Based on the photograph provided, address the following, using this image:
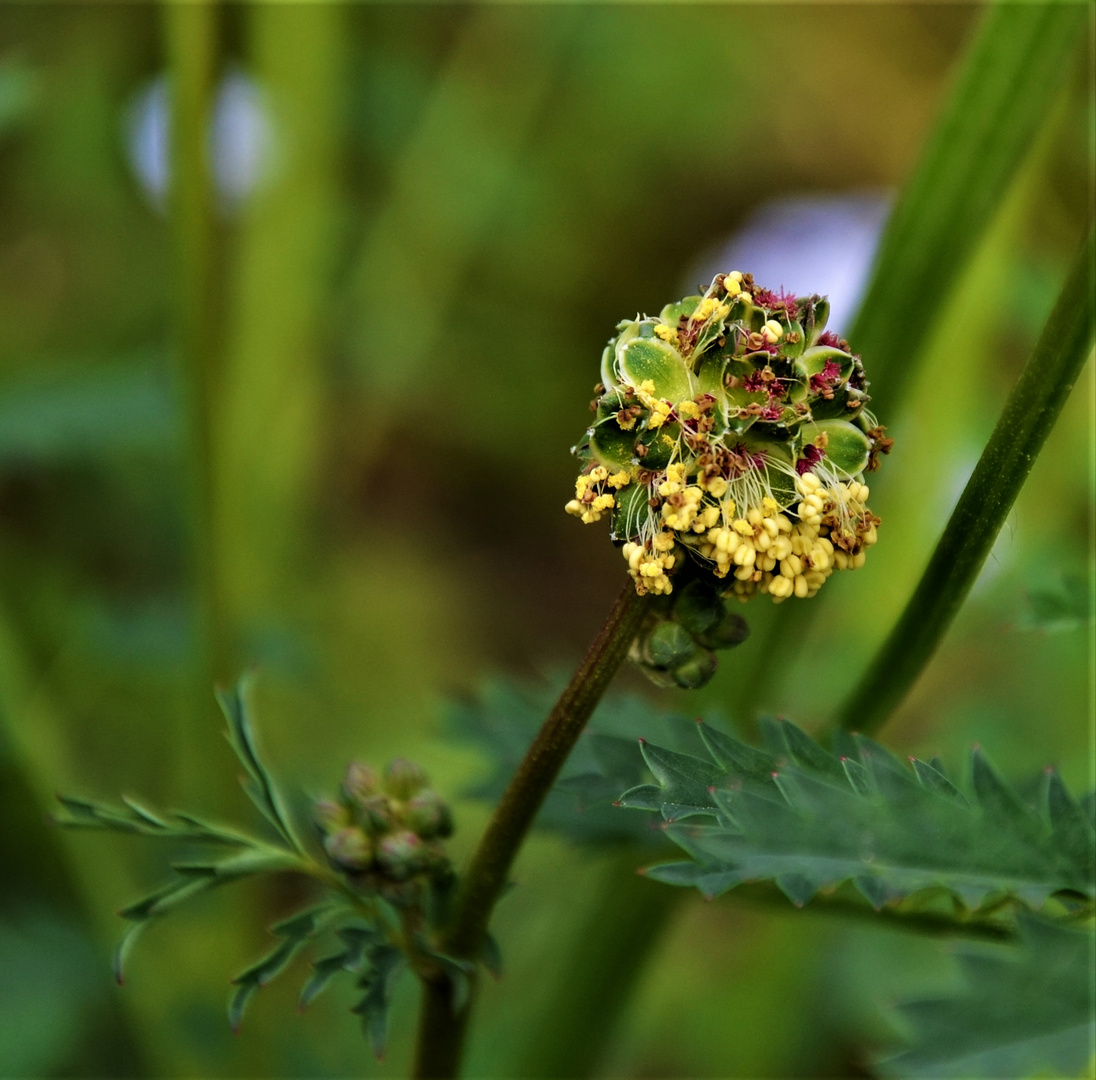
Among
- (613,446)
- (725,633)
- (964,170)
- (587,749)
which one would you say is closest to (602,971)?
(587,749)

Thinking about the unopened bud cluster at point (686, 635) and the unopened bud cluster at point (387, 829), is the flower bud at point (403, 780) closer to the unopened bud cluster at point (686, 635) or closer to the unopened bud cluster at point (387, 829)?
the unopened bud cluster at point (387, 829)

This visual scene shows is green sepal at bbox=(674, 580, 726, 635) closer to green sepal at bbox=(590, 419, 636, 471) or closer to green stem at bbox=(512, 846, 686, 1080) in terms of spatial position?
green sepal at bbox=(590, 419, 636, 471)

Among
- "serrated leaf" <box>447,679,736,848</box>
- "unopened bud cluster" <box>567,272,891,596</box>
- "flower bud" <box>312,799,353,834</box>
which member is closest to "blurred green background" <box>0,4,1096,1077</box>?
"serrated leaf" <box>447,679,736,848</box>

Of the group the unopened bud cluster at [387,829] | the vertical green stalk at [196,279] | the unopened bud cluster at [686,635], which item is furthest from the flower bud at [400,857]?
the vertical green stalk at [196,279]

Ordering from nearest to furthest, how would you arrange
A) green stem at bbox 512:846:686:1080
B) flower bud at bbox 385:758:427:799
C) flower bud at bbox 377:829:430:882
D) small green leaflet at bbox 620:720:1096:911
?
small green leaflet at bbox 620:720:1096:911
flower bud at bbox 377:829:430:882
flower bud at bbox 385:758:427:799
green stem at bbox 512:846:686:1080

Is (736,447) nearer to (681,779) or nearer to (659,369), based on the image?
(659,369)
